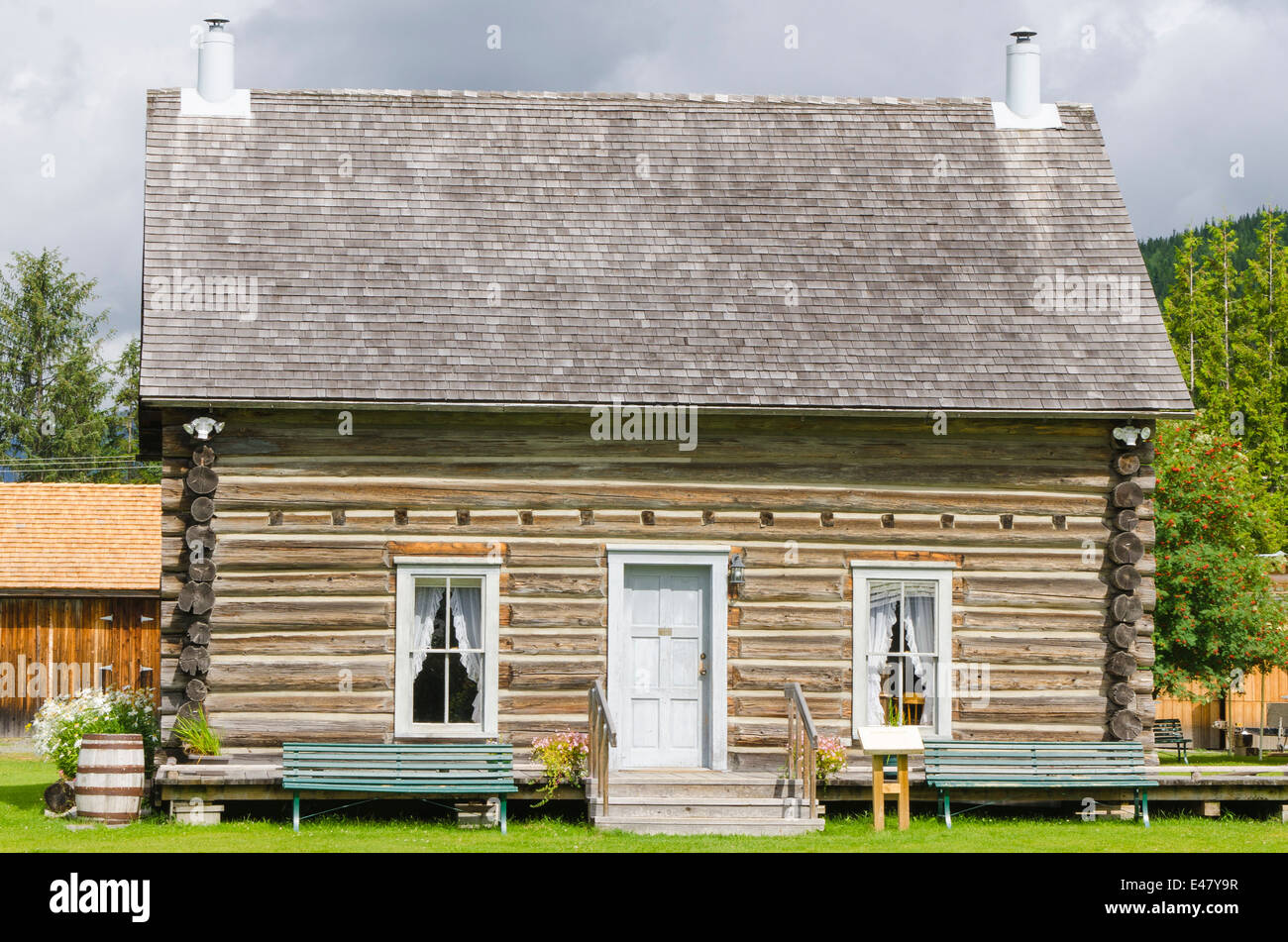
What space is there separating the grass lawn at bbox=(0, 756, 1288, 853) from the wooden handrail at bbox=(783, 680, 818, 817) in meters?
0.45

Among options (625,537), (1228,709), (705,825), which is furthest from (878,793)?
(1228,709)

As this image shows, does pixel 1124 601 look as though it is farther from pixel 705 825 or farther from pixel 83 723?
pixel 83 723

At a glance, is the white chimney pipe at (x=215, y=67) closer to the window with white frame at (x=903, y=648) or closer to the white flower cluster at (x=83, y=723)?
the white flower cluster at (x=83, y=723)

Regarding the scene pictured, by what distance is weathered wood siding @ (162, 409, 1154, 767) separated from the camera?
15.4 meters

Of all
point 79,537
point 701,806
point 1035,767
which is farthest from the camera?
point 79,537

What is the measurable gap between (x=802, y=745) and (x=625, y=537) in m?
2.73

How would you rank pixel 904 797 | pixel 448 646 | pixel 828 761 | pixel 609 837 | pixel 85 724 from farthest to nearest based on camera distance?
1. pixel 85 724
2. pixel 448 646
3. pixel 828 761
4. pixel 904 797
5. pixel 609 837

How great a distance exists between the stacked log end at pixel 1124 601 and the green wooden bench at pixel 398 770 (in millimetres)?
6338

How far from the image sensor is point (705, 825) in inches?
543

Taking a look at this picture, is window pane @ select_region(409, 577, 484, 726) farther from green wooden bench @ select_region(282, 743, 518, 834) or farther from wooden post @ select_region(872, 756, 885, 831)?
wooden post @ select_region(872, 756, 885, 831)

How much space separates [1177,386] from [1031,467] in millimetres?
1728

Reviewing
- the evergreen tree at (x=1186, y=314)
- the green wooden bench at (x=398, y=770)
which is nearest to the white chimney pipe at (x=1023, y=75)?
the green wooden bench at (x=398, y=770)

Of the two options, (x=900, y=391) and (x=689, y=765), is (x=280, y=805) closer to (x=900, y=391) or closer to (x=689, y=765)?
(x=689, y=765)
